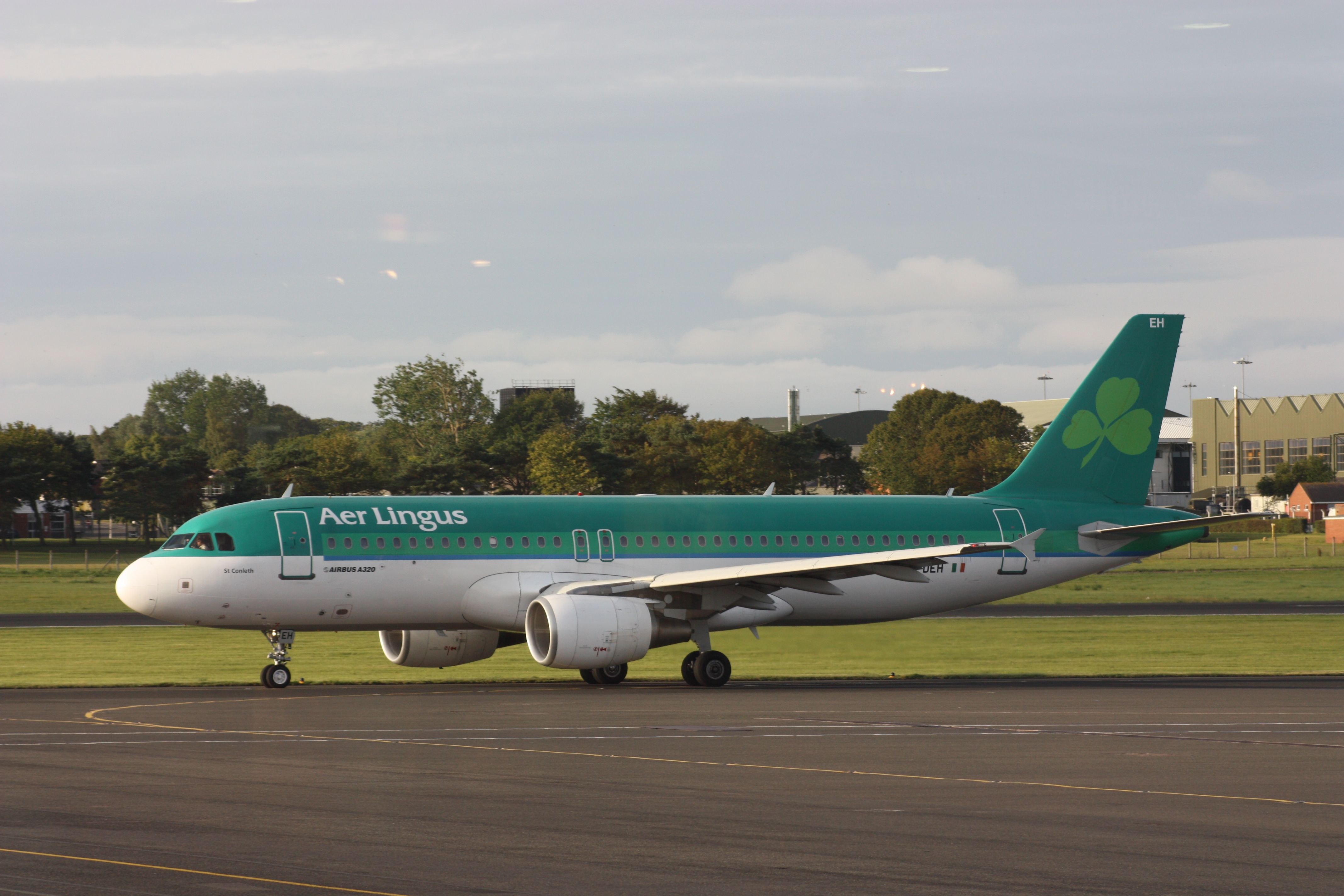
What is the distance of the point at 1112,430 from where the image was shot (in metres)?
38.0

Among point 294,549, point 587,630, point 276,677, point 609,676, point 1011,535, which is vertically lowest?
A: point 609,676

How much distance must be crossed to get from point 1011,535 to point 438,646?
1406 centimetres

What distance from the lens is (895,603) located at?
35125 mm

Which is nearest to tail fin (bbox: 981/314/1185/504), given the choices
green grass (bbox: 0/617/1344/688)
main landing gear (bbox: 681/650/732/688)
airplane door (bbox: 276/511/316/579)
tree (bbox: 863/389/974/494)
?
green grass (bbox: 0/617/1344/688)

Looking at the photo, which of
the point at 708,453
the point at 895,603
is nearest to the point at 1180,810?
the point at 895,603

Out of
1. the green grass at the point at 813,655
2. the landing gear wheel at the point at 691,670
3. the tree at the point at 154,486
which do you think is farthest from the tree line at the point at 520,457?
the landing gear wheel at the point at 691,670

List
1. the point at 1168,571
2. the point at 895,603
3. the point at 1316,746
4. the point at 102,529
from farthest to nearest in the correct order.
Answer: the point at 102,529 → the point at 1168,571 → the point at 895,603 → the point at 1316,746

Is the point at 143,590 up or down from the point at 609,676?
up

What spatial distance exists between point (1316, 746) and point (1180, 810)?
6.36 m

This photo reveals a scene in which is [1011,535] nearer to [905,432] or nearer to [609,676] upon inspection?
[609,676]

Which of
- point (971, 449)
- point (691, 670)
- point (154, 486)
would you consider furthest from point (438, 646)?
point (971, 449)

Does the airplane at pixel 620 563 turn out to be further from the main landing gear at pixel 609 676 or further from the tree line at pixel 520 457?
the tree line at pixel 520 457

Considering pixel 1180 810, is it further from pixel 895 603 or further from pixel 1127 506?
pixel 1127 506

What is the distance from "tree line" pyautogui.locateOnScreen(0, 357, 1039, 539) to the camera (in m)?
115
